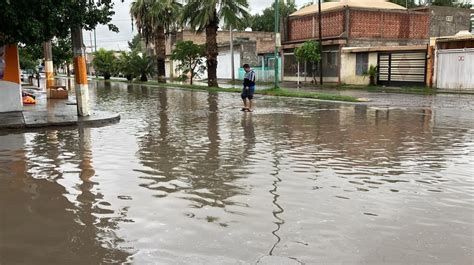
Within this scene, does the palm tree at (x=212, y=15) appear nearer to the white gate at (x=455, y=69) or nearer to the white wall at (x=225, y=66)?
the white gate at (x=455, y=69)

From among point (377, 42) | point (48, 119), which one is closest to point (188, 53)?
point (377, 42)

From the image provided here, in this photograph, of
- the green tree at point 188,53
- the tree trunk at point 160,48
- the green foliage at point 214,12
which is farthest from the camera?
the tree trunk at point 160,48

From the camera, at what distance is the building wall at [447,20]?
Answer: 45900mm

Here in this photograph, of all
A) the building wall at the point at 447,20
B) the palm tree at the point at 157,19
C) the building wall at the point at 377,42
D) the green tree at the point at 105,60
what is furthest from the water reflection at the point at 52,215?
the green tree at the point at 105,60

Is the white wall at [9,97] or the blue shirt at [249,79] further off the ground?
the blue shirt at [249,79]

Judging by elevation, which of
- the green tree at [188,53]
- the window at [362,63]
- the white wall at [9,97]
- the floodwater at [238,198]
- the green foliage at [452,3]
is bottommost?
the floodwater at [238,198]

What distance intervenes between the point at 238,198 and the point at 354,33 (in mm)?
37320

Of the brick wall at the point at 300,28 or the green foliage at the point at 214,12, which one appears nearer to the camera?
the green foliage at the point at 214,12

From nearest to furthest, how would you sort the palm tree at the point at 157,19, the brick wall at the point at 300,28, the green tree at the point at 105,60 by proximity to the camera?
the palm tree at the point at 157,19 < the brick wall at the point at 300,28 < the green tree at the point at 105,60

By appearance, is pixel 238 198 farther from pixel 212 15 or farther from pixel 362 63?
pixel 362 63

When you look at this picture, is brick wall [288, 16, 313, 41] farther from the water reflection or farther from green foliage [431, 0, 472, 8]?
the water reflection

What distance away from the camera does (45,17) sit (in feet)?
44.8

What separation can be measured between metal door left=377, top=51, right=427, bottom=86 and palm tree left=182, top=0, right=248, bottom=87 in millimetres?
11107

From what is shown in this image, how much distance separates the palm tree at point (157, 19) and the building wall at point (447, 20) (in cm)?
2379
